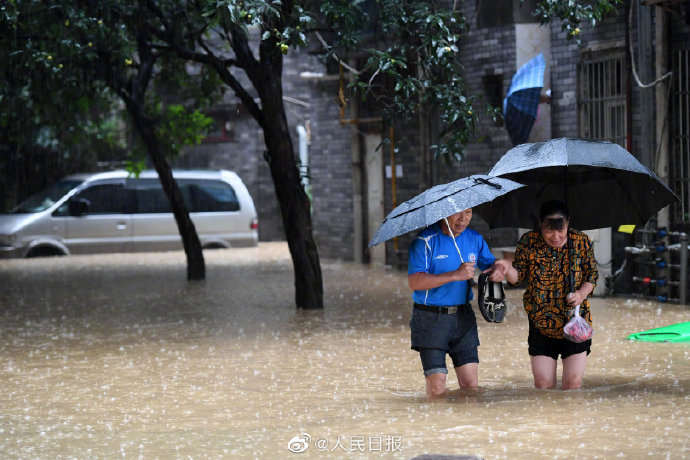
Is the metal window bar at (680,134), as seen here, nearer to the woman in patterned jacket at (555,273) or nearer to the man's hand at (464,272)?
the woman in patterned jacket at (555,273)

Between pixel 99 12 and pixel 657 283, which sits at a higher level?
pixel 99 12

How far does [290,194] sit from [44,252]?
1262 cm

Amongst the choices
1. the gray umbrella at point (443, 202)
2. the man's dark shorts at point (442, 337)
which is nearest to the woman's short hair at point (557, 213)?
the gray umbrella at point (443, 202)

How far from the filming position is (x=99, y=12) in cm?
1509

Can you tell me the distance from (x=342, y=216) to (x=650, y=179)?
52.7 feet

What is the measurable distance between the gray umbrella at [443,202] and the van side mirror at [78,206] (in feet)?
61.8

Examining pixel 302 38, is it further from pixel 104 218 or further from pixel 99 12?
pixel 104 218

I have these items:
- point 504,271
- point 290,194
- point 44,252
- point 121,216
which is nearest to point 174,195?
point 290,194

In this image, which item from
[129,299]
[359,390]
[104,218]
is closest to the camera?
[359,390]

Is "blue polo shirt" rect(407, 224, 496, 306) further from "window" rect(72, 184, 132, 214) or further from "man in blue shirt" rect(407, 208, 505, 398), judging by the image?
"window" rect(72, 184, 132, 214)

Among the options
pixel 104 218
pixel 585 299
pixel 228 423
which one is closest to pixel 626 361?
pixel 585 299

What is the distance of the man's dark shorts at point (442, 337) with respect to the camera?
7656 millimetres

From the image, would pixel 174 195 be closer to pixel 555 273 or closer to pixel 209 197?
pixel 209 197

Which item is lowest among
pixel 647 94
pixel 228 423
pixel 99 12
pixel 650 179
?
pixel 228 423
